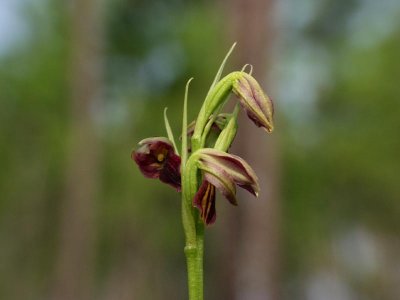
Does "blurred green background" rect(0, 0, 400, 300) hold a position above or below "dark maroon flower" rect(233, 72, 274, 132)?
above

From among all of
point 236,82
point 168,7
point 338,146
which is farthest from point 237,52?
point 168,7

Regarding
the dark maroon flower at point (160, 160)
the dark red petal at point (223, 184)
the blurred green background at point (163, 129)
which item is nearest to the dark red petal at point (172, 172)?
the dark maroon flower at point (160, 160)

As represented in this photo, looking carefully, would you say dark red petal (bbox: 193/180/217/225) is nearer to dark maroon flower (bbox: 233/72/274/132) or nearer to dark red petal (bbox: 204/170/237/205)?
dark red petal (bbox: 204/170/237/205)

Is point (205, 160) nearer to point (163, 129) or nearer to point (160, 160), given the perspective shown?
point (160, 160)

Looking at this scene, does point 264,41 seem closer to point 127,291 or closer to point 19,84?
point 19,84

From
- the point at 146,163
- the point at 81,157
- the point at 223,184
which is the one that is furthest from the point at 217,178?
the point at 81,157

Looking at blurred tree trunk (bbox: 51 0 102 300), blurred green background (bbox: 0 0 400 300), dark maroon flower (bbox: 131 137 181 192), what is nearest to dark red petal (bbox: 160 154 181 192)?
dark maroon flower (bbox: 131 137 181 192)
